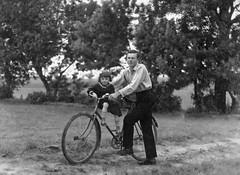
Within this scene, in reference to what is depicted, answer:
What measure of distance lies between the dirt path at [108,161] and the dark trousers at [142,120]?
0.37 metres

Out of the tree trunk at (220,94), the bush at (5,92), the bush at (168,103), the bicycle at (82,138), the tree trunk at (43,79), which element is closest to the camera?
the bicycle at (82,138)

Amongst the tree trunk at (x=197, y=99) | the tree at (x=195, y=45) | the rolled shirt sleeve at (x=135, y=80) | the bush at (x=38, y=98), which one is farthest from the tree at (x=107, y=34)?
the rolled shirt sleeve at (x=135, y=80)

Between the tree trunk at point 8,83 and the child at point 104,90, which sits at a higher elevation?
the tree trunk at point 8,83

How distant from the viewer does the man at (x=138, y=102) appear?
6332 mm

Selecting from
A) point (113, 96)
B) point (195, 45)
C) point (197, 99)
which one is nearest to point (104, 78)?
point (113, 96)

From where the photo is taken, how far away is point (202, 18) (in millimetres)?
20281

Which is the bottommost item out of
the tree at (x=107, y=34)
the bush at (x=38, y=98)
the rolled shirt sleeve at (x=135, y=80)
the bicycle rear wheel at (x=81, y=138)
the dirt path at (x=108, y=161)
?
the dirt path at (x=108, y=161)

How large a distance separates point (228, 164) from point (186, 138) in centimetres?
313

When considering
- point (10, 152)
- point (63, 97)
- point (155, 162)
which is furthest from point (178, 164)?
point (63, 97)

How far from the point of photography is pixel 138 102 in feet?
21.3

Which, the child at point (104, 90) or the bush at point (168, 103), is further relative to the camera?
the bush at point (168, 103)

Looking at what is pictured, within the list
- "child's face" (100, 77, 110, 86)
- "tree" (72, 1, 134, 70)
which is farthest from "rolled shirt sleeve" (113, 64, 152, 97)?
"tree" (72, 1, 134, 70)

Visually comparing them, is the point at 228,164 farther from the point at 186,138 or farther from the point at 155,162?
the point at 186,138

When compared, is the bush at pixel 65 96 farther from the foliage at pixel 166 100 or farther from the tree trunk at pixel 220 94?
the tree trunk at pixel 220 94
